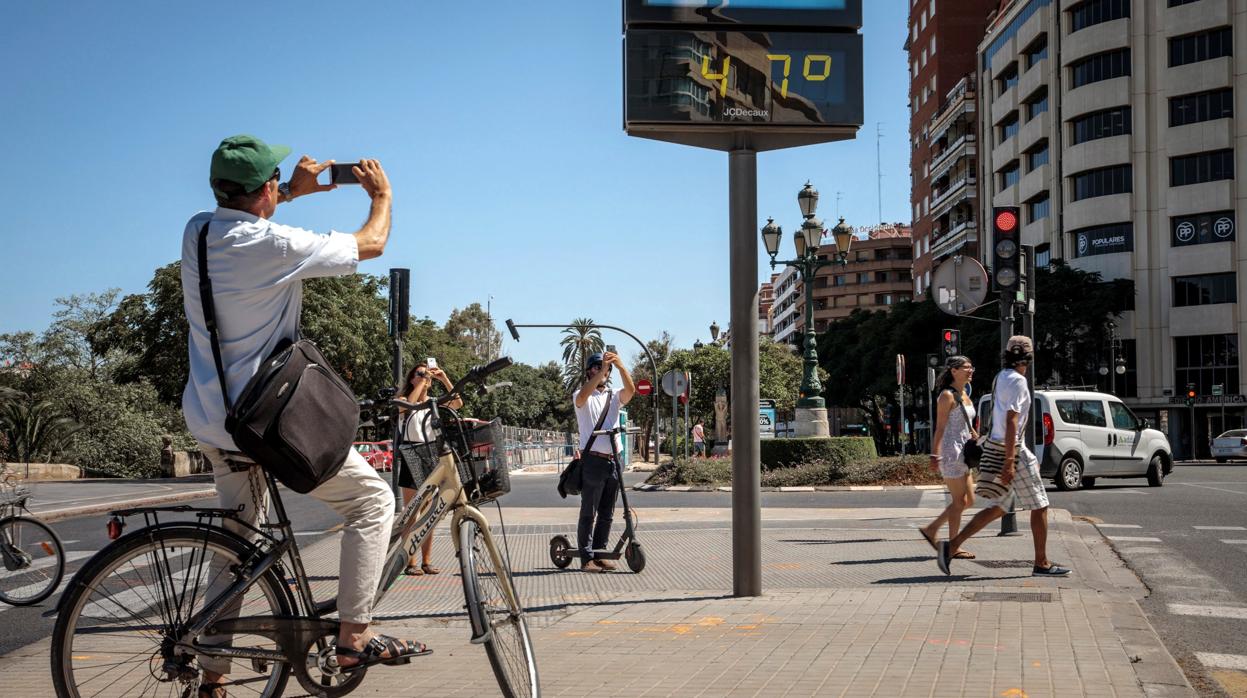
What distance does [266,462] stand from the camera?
3777 millimetres

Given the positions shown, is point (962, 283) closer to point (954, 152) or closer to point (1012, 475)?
point (1012, 475)

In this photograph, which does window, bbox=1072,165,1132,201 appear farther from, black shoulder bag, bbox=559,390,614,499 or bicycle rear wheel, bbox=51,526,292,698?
bicycle rear wheel, bbox=51,526,292,698

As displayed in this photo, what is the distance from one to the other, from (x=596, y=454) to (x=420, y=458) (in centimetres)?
566

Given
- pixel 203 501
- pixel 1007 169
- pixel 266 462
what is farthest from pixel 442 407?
pixel 1007 169

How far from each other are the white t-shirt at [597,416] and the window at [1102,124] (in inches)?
2266

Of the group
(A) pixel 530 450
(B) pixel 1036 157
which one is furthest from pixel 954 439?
(B) pixel 1036 157

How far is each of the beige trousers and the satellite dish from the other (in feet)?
31.5

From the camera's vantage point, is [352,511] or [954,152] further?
[954,152]

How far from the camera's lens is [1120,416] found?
73.5 ft

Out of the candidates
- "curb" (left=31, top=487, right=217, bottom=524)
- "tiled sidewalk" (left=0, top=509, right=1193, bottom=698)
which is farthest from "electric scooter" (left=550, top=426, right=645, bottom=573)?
"curb" (left=31, top=487, right=217, bottom=524)

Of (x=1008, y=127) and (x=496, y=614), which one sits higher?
(x=1008, y=127)

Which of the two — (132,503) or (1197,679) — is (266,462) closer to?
(1197,679)

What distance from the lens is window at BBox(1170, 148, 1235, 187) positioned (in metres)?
58.7

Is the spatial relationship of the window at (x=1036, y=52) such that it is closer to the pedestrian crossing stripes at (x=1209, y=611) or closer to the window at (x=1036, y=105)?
the window at (x=1036, y=105)
